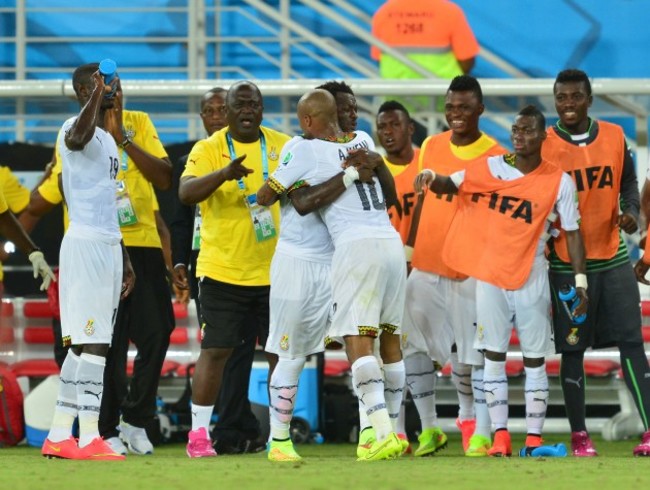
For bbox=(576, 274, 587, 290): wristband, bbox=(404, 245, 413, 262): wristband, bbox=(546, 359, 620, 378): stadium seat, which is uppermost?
bbox=(404, 245, 413, 262): wristband

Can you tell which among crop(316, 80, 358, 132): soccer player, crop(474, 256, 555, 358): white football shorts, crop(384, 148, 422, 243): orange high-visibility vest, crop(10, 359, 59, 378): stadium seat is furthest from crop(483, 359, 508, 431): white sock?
crop(10, 359, 59, 378): stadium seat

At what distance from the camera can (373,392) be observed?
691cm

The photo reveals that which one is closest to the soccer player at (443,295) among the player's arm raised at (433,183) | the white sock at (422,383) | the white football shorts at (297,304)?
the white sock at (422,383)

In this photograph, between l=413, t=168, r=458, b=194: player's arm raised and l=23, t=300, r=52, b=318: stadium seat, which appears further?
l=23, t=300, r=52, b=318: stadium seat

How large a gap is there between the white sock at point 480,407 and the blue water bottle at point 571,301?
2.42ft

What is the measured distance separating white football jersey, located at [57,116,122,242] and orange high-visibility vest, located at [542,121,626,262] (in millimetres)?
2581

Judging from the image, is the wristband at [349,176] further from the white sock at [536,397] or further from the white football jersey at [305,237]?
the white sock at [536,397]

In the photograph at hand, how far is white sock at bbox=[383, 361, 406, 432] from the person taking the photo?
7.38 meters

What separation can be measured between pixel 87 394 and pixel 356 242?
5.11 ft

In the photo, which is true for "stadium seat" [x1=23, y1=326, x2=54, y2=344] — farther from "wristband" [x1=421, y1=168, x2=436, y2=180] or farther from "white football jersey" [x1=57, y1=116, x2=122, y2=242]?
"wristband" [x1=421, y1=168, x2=436, y2=180]

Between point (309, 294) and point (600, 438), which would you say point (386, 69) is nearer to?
point (600, 438)

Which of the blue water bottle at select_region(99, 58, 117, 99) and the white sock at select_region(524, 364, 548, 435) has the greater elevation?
the blue water bottle at select_region(99, 58, 117, 99)

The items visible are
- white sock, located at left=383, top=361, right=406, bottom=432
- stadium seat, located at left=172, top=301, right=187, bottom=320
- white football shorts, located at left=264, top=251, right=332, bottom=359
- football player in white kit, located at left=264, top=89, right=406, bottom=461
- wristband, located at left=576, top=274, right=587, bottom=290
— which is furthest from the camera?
stadium seat, located at left=172, top=301, right=187, bottom=320

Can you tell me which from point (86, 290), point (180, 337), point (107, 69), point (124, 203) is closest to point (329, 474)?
point (86, 290)
